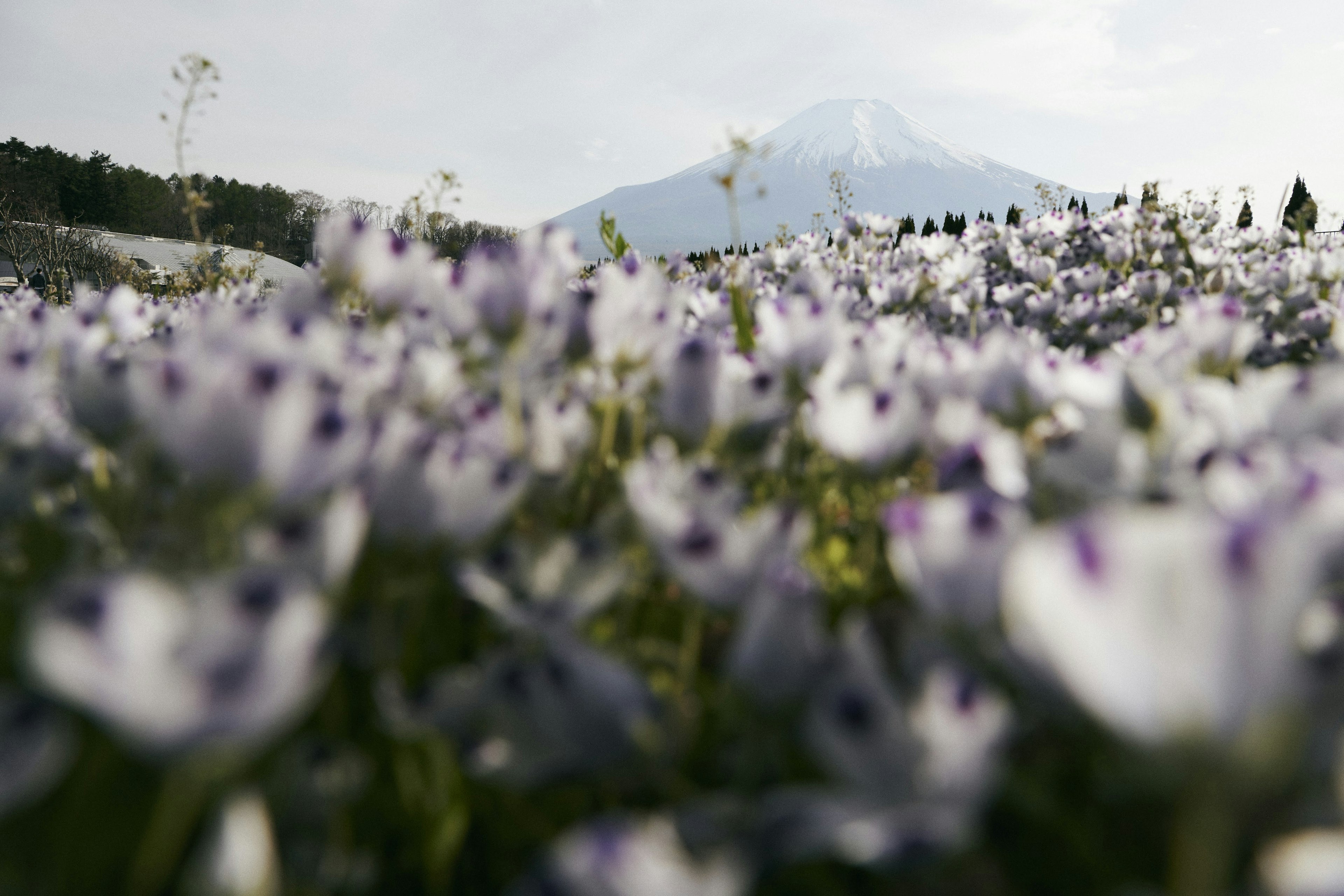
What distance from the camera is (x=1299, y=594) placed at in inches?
18.1

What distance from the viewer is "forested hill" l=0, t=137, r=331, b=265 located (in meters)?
62.8

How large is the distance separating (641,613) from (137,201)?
94.4 meters

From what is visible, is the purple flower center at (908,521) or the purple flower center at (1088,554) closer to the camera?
the purple flower center at (1088,554)

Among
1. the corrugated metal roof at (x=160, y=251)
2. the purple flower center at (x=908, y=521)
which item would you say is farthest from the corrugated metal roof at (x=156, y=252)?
the purple flower center at (x=908, y=521)

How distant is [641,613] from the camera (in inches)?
47.0

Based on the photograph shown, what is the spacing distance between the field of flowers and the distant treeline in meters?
48.2

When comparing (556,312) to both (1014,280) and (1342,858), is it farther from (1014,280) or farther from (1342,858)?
(1014,280)

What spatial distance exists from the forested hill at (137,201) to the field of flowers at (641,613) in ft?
211

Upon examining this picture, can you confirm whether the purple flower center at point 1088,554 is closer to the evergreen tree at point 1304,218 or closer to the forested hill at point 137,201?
the evergreen tree at point 1304,218

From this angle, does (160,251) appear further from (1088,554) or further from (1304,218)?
(1088,554)

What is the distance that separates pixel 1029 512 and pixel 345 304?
2115 millimetres

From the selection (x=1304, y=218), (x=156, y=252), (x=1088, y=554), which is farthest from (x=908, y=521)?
(x=156, y=252)

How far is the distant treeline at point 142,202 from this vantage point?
5972 centimetres

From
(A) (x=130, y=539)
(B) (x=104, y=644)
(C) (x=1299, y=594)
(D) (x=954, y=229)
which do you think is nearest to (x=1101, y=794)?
(C) (x=1299, y=594)
